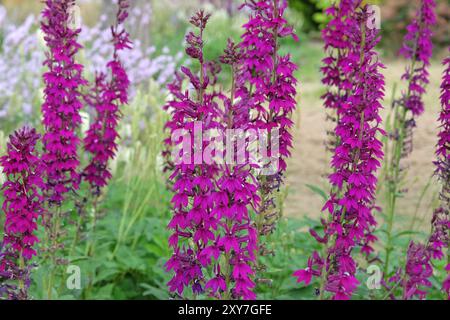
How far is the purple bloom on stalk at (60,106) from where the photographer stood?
12.9ft

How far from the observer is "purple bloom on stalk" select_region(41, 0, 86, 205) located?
3.93 metres

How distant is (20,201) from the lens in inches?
128

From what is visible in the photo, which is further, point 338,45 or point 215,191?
point 338,45

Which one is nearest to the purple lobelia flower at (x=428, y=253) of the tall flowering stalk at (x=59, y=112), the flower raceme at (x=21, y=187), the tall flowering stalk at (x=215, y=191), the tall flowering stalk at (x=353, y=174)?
the tall flowering stalk at (x=353, y=174)

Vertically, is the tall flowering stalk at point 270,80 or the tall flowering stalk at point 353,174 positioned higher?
the tall flowering stalk at point 270,80

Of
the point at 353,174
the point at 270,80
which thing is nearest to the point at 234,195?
the point at 353,174

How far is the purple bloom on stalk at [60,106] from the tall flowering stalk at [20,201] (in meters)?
0.51

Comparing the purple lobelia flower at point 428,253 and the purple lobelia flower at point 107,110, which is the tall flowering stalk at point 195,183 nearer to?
the purple lobelia flower at point 428,253

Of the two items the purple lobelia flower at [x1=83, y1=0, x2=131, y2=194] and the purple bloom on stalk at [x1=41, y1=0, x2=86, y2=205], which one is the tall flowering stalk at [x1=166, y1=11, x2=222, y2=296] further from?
the purple lobelia flower at [x1=83, y1=0, x2=131, y2=194]

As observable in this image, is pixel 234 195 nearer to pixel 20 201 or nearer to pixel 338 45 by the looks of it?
pixel 20 201

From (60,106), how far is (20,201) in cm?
88

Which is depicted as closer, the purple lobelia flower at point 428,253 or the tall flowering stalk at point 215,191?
the tall flowering stalk at point 215,191

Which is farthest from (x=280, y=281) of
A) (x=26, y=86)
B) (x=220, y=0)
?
(x=220, y=0)
